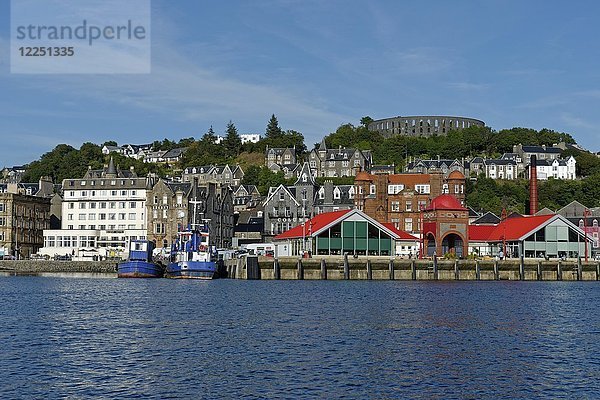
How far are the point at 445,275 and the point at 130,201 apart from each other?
2259 inches

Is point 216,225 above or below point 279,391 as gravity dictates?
above

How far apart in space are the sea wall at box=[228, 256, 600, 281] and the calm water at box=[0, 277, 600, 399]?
24440 millimetres

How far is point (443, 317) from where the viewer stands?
52.1 m

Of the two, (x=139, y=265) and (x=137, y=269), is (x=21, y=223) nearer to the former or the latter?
(x=137, y=269)

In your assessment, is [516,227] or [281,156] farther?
[281,156]

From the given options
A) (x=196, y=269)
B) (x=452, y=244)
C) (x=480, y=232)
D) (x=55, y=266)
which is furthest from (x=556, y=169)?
(x=55, y=266)

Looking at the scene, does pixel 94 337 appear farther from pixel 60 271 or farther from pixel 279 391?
pixel 60 271

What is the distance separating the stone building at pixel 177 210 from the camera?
126 meters

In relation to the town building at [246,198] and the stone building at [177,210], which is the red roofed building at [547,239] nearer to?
the stone building at [177,210]

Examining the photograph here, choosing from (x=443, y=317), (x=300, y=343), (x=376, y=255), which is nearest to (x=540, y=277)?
(x=376, y=255)

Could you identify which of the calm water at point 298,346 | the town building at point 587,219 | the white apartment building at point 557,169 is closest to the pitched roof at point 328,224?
the town building at point 587,219

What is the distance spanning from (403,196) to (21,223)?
5927 centimetres

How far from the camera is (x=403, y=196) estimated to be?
124562 mm

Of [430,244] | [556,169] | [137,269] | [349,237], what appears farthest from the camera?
[556,169]
